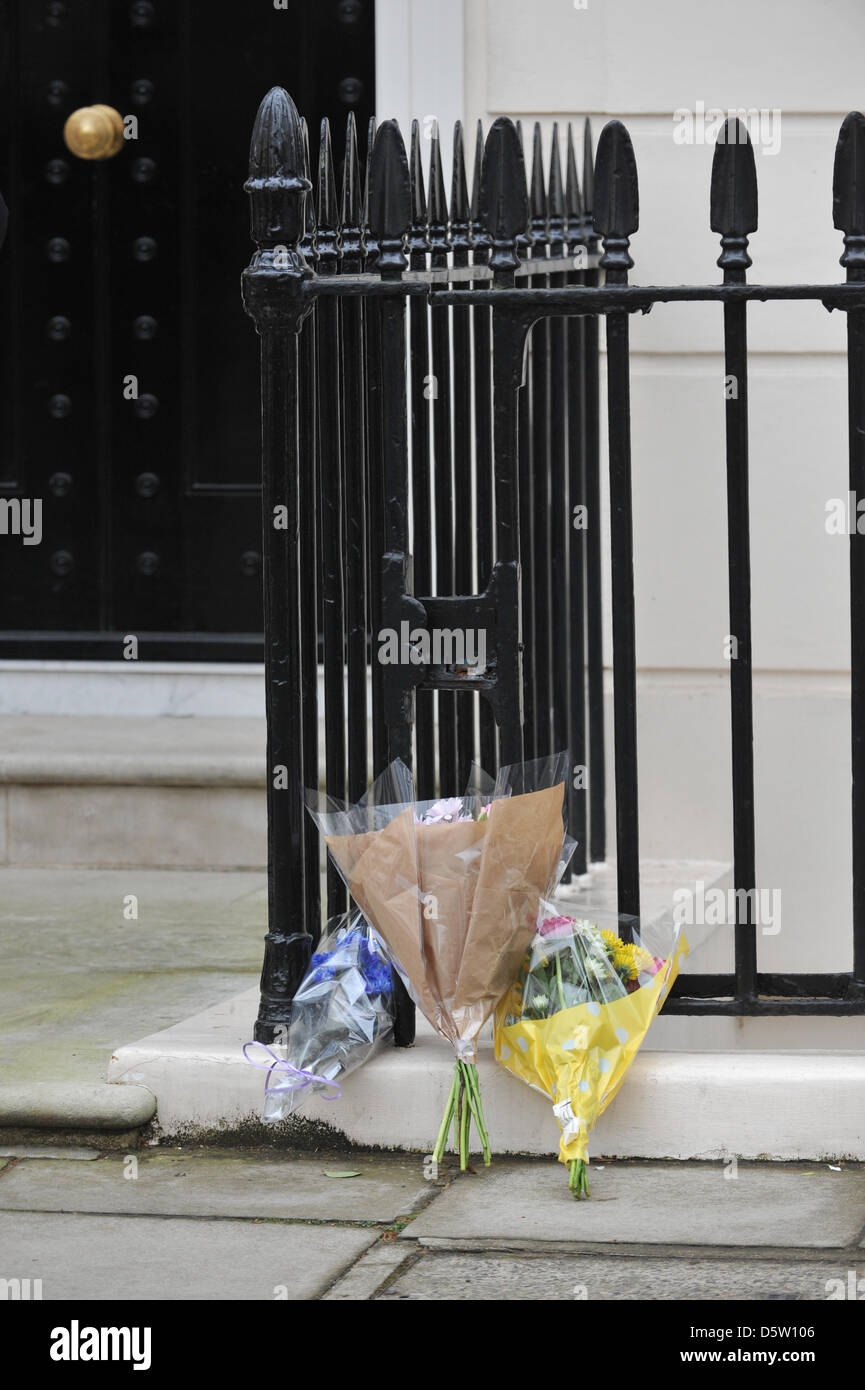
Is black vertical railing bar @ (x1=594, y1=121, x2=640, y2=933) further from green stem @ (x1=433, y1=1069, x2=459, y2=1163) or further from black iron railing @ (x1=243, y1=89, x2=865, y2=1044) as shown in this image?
green stem @ (x1=433, y1=1069, x2=459, y2=1163)

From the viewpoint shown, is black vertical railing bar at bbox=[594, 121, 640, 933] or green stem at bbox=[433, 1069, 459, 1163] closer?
green stem at bbox=[433, 1069, 459, 1163]

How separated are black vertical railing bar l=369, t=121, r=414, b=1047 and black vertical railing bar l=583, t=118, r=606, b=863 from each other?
68.7 inches

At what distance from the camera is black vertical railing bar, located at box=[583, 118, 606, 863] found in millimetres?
5387

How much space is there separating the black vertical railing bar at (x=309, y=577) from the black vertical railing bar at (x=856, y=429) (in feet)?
3.57

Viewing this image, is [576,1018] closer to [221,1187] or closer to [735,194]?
[221,1187]

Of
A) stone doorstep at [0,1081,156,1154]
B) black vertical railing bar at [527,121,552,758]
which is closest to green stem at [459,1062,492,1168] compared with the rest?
stone doorstep at [0,1081,156,1154]

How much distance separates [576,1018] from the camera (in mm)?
3400

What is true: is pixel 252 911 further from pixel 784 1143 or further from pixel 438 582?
pixel 784 1143

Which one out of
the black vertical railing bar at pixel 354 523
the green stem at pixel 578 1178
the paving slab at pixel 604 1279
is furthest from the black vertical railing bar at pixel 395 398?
the paving slab at pixel 604 1279

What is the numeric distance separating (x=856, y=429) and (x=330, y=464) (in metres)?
1.08

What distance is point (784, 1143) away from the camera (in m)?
3.50

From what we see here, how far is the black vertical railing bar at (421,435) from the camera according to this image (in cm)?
378

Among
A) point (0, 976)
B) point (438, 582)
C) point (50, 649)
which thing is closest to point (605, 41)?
point (438, 582)

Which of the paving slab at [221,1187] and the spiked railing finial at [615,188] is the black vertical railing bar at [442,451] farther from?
the paving slab at [221,1187]
